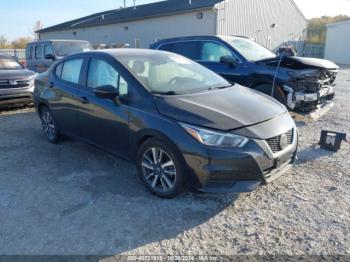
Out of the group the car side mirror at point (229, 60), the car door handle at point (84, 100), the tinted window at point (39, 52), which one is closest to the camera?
the car door handle at point (84, 100)

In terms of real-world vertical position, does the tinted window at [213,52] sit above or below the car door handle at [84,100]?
above

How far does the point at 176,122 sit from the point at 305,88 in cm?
404

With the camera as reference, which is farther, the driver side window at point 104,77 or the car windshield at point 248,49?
the car windshield at point 248,49

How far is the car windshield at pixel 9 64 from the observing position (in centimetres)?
902

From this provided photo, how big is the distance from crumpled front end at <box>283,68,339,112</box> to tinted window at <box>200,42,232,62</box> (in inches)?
66.1

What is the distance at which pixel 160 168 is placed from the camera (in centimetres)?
356

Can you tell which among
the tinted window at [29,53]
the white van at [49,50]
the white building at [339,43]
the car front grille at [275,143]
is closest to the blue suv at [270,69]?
the car front grille at [275,143]

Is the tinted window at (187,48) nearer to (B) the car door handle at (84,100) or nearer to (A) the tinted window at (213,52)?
(A) the tinted window at (213,52)

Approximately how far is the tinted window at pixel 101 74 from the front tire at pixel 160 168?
3.17 ft

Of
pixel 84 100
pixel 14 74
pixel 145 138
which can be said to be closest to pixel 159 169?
pixel 145 138

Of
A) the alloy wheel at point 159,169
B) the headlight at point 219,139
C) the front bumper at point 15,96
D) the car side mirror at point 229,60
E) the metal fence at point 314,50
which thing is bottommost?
the alloy wheel at point 159,169

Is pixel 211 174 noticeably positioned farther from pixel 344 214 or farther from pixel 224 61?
pixel 224 61

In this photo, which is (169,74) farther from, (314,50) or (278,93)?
(314,50)

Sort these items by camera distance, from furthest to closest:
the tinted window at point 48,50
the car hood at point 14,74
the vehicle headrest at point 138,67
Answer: the tinted window at point 48,50 < the car hood at point 14,74 < the vehicle headrest at point 138,67
